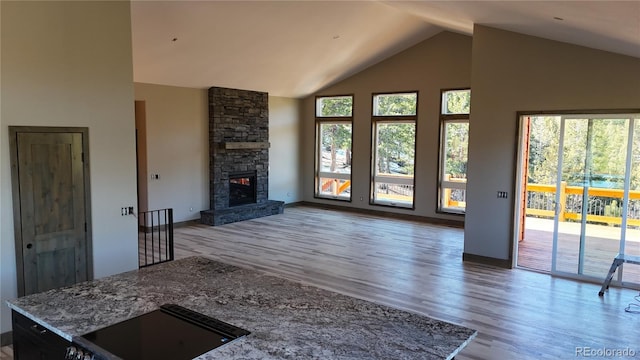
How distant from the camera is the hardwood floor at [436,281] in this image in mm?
4133

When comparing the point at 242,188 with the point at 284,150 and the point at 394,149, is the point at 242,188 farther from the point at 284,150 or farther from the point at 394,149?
the point at 394,149

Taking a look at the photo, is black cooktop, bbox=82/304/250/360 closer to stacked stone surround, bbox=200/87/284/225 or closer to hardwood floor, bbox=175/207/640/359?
hardwood floor, bbox=175/207/640/359

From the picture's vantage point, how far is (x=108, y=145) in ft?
15.1

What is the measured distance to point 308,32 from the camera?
7.66 m

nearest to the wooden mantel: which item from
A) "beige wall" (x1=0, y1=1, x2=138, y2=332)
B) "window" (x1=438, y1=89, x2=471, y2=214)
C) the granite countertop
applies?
"window" (x1=438, y1=89, x2=471, y2=214)

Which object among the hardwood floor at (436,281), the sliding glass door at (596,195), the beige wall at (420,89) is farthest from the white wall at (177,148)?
the sliding glass door at (596,195)

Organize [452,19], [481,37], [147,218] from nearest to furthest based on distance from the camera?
[481,37]
[452,19]
[147,218]

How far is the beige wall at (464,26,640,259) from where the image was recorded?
5.50 m

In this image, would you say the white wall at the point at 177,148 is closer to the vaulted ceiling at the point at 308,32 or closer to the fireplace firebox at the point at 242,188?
the vaulted ceiling at the point at 308,32

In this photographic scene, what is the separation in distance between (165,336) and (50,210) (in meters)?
2.87

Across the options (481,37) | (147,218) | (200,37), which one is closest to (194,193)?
(147,218)

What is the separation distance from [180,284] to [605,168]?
5452 mm

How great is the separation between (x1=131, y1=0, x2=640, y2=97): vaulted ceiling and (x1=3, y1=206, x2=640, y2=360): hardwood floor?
2.83 meters

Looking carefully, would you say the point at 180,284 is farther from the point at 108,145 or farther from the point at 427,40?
the point at 427,40
